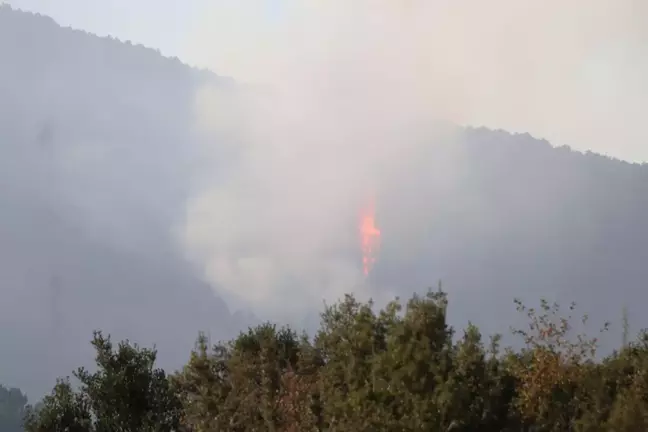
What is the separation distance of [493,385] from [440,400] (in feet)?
33.2

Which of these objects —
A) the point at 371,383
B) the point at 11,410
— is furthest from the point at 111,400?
the point at 11,410

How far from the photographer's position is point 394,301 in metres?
29.7

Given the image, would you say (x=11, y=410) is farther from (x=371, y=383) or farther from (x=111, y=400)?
(x=371, y=383)

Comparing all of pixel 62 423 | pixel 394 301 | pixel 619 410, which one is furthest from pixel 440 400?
pixel 62 423

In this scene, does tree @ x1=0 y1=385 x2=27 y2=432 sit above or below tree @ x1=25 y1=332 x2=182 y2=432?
above

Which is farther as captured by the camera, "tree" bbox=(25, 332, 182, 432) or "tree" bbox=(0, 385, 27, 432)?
"tree" bbox=(0, 385, 27, 432)

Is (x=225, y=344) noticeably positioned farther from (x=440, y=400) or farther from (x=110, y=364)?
(x=440, y=400)

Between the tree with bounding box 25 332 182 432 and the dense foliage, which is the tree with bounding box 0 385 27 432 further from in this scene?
the dense foliage

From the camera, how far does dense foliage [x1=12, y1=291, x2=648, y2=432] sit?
26.2m

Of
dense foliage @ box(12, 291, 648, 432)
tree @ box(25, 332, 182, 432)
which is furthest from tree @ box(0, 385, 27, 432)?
dense foliage @ box(12, 291, 648, 432)

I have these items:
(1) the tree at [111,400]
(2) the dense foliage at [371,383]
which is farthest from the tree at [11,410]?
(2) the dense foliage at [371,383]

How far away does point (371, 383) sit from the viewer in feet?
88.7

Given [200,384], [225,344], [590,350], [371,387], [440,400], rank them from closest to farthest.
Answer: [440,400]
[371,387]
[590,350]
[200,384]
[225,344]

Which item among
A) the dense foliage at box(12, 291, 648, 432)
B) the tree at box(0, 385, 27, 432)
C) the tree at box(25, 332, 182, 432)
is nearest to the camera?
the dense foliage at box(12, 291, 648, 432)
